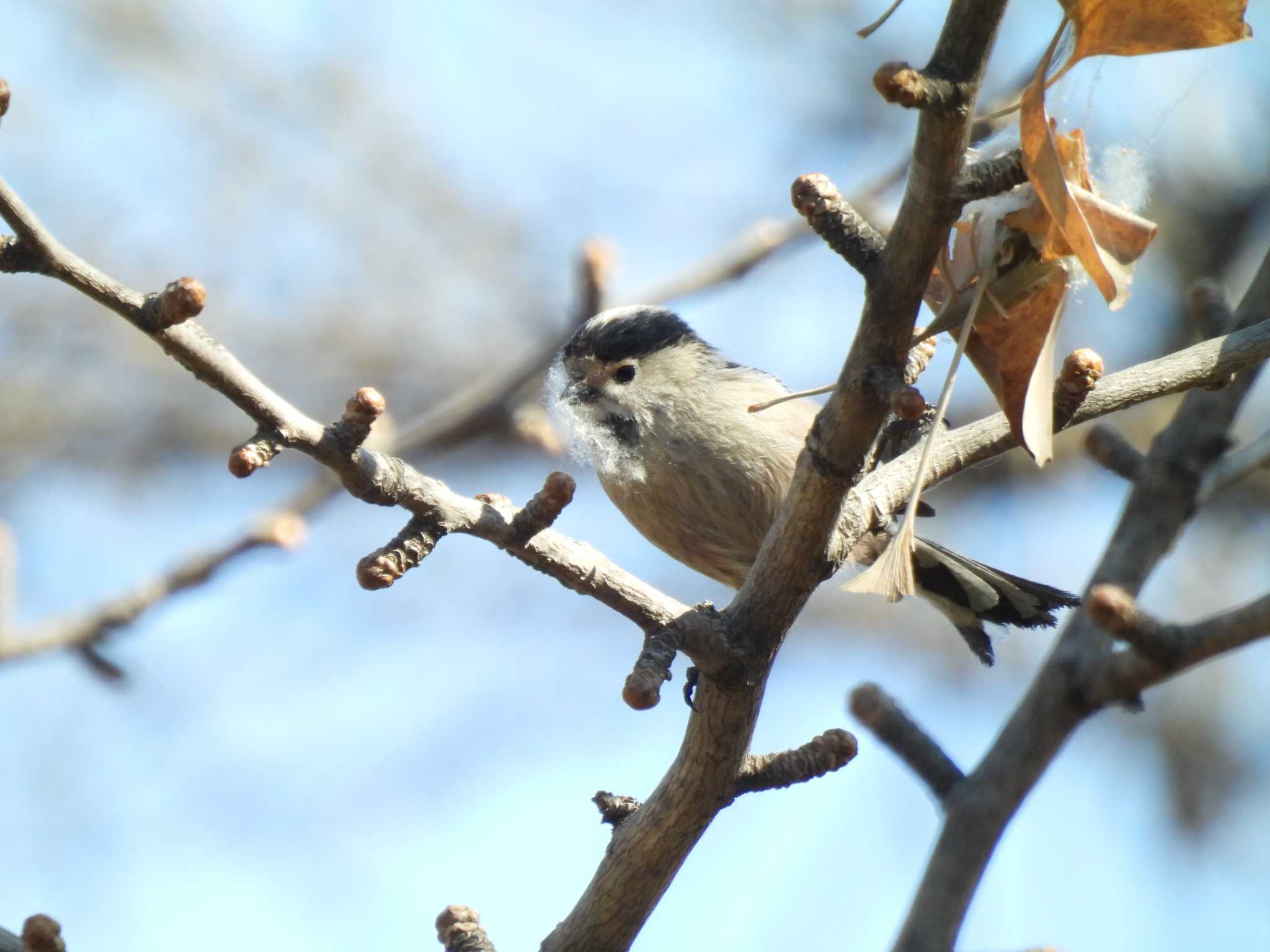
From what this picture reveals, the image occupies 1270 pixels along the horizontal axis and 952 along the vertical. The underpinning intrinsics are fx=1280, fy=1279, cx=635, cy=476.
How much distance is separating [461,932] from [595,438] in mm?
1469

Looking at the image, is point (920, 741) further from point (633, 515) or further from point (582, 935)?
point (633, 515)

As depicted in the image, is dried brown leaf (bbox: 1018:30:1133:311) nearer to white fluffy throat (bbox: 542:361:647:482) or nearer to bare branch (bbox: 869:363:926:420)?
bare branch (bbox: 869:363:926:420)

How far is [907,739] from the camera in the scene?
1862 millimetres

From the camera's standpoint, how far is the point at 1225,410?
8.60 ft

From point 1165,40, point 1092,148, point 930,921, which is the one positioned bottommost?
point 930,921

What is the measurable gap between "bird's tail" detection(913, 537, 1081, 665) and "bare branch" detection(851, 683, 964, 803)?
1435mm

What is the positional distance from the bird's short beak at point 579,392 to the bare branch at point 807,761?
5.03 ft

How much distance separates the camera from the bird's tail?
3.31 meters

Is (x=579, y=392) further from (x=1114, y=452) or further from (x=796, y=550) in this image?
(x=796, y=550)

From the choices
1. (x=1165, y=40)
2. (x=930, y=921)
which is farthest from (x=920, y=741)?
(x=1165, y=40)

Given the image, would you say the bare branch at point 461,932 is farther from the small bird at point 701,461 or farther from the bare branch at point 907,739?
the small bird at point 701,461

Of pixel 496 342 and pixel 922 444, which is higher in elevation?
pixel 496 342

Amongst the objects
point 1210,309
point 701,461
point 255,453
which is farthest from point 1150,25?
point 701,461

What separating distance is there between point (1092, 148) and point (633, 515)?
1.89m
